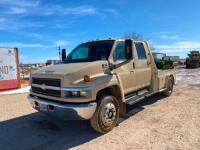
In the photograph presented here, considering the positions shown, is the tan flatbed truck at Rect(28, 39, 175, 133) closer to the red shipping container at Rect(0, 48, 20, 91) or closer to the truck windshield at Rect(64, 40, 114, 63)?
the truck windshield at Rect(64, 40, 114, 63)

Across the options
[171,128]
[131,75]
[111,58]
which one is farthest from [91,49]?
[171,128]

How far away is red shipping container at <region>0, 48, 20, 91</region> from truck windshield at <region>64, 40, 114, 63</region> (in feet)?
28.6

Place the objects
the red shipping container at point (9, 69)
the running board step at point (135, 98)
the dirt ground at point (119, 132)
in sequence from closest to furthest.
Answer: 1. the dirt ground at point (119, 132)
2. the running board step at point (135, 98)
3. the red shipping container at point (9, 69)

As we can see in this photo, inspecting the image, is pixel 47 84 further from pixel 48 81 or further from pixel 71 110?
pixel 71 110

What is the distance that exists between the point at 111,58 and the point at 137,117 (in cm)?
196

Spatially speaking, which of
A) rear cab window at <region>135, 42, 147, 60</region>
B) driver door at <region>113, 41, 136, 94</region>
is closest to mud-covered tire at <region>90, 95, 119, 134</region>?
driver door at <region>113, 41, 136, 94</region>

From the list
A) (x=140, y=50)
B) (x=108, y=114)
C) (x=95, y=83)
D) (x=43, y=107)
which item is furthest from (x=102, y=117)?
(x=140, y=50)

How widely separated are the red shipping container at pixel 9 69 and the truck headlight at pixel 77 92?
1054 cm

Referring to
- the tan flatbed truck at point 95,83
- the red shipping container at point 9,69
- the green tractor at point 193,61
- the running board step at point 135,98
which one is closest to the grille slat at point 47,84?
the tan flatbed truck at point 95,83

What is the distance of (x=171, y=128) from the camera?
584cm

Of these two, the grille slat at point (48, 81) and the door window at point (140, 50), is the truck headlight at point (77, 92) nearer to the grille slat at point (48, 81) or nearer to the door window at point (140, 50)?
the grille slat at point (48, 81)

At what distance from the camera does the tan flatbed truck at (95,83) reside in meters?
5.21

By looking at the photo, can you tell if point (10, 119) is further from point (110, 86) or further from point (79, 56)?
point (110, 86)

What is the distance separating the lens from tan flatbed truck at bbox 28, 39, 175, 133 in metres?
5.21
